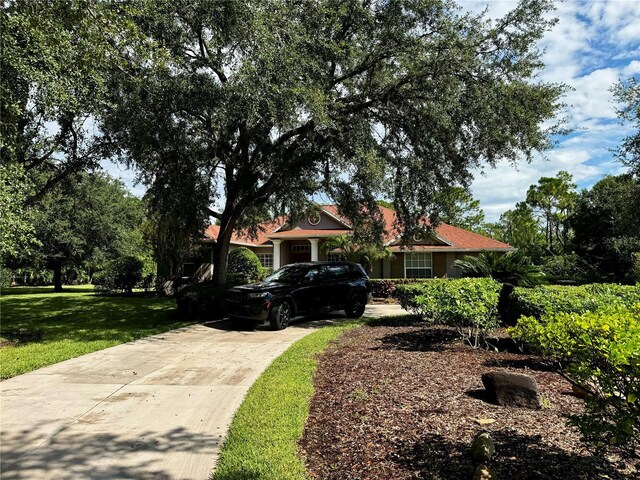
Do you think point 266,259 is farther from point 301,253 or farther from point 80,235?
point 80,235

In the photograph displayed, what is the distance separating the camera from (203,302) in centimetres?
1382

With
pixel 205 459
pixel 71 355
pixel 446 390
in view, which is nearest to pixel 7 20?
pixel 71 355

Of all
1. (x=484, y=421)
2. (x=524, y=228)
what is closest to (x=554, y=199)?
(x=524, y=228)

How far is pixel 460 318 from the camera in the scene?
7785 mm

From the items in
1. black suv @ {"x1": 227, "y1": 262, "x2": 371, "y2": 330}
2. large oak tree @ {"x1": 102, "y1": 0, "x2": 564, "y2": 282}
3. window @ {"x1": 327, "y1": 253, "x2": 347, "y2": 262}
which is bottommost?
black suv @ {"x1": 227, "y1": 262, "x2": 371, "y2": 330}

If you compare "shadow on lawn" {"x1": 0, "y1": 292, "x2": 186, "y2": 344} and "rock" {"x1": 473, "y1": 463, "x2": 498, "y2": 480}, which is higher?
"rock" {"x1": 473, "y1": 463, "x2": 498, "y2": 480}

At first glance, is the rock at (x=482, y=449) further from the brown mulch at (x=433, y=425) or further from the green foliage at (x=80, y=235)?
the green foliage at (x=80, y=235)

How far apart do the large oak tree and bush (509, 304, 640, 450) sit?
27.8 ft

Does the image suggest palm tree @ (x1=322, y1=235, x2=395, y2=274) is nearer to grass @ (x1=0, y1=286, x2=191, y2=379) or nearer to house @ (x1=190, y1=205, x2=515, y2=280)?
house @ (x1=190, y1=205, x2=515, y2=280)

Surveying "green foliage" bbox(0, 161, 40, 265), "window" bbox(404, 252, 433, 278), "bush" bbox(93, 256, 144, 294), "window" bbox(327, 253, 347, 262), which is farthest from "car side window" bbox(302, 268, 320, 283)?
"window" bbox(404, 252, 433, 278)

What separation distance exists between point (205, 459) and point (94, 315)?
42.2ft

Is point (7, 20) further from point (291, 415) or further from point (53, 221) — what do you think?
point (53, 221)

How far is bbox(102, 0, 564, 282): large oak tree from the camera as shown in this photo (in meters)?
11.1

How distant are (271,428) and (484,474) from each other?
2167 mm
